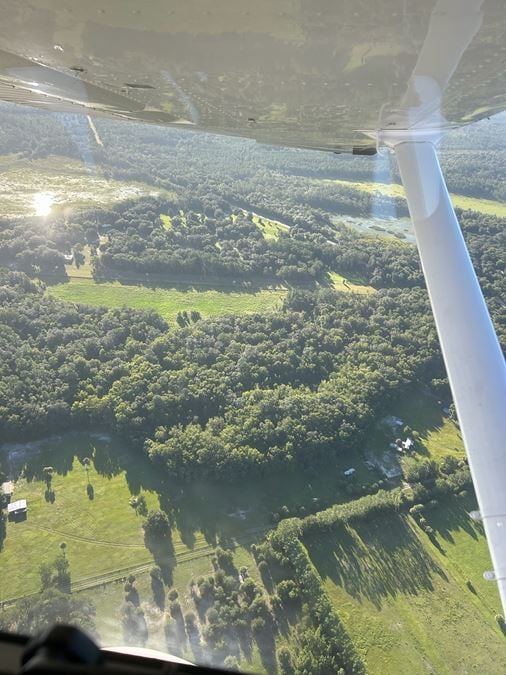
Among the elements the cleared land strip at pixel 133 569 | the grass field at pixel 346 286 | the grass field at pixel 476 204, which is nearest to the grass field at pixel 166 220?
the grass field at pixel 346 286

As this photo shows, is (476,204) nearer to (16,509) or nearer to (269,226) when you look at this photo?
(269,226)

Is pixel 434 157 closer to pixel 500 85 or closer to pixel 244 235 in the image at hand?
pixel 500 85

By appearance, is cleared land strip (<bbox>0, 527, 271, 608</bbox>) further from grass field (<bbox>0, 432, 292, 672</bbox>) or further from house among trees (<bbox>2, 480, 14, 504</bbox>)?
house among trees (<bbox>2, 480, 14, 504</bbox>)

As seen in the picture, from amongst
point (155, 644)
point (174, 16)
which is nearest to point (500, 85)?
point (174, 16)

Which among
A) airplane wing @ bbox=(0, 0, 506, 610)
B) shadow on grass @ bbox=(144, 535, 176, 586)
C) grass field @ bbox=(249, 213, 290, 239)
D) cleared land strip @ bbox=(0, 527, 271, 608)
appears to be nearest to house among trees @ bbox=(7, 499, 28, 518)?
cleared land strip @ bbox=(0, 527, 271, 608)

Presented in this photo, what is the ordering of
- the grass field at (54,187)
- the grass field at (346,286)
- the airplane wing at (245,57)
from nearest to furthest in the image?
1. the airplane wing at (245,57)
2. the grass field at (346,286)
3. the grass field at (54,187)

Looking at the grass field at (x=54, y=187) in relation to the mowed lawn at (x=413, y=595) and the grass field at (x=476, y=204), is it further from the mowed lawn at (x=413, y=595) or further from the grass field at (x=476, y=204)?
the mowed lawn at (x=413, y=595)
